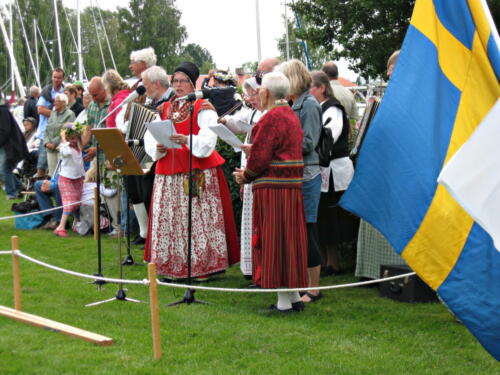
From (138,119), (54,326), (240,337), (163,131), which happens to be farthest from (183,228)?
(240,337)

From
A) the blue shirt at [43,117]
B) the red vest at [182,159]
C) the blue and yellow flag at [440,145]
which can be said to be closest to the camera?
the blue and yellow flag at [440,145]

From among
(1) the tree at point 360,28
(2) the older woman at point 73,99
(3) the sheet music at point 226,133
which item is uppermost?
(1) the tree at point 360,28

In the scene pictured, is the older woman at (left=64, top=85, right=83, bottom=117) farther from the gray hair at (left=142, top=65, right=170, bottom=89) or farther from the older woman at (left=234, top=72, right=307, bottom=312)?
the older woman at (left=234, top=72, right=307, bottom=312)

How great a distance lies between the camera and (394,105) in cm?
421

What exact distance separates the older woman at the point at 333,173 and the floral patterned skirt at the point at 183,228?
112 centimetres

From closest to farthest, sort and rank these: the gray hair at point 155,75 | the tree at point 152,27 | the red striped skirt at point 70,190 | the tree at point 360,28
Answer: the gray hair at point 155,75
the red striped skirt at point 70,190
the tree at point 360,28
the tree at point 152,27

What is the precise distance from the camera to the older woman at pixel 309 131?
7.12 metres

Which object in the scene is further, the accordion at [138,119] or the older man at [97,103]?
the older man at [97,103]

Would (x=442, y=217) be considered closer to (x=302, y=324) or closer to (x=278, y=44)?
(x=302, y=324)

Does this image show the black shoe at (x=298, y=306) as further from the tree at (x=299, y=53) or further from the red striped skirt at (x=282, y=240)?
the tree at (x=299, y=53)

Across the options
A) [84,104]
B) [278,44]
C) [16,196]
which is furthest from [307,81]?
[278,44]

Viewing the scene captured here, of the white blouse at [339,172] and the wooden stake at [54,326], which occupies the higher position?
the white blouse at [339,172]

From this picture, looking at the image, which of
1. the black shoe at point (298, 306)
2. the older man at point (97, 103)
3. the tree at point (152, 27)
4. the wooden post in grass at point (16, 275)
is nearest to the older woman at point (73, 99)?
the older man at point (97, 103)

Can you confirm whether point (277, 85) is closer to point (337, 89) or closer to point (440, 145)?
point (337, 89)
